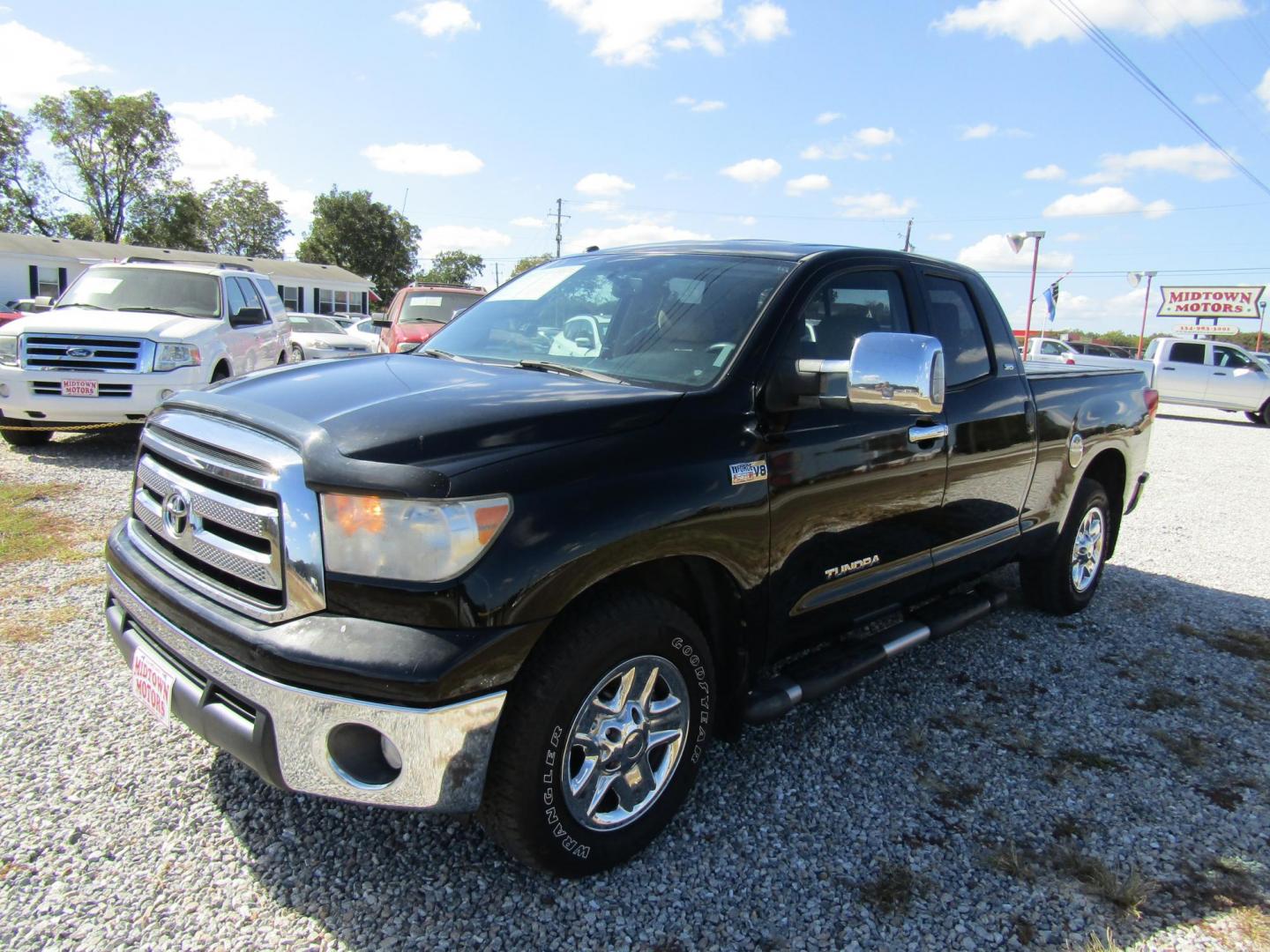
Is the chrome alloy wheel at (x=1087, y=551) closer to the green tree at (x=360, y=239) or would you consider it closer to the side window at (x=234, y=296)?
the side window at (x=234, y=296)

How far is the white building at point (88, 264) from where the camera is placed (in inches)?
1474

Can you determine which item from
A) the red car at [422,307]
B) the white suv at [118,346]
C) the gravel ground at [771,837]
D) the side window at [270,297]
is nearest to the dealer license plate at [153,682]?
the gravel ground at [771,837]

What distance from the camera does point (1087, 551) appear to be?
502cm

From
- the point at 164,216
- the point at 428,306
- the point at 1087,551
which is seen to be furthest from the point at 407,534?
the point at 164,216

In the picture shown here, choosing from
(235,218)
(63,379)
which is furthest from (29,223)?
(63,379)

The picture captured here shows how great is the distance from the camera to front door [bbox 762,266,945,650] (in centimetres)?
278

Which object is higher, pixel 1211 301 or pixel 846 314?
pixel 1211 301

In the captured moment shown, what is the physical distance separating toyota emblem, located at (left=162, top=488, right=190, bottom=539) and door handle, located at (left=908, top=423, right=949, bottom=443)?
2526 millimetres

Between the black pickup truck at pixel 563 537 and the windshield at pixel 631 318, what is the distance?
15 mm

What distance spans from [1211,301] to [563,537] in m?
60.0

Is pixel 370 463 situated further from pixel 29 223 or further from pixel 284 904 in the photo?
pixel 29 223

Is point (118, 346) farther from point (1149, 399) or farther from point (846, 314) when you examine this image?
point (1149, 399)

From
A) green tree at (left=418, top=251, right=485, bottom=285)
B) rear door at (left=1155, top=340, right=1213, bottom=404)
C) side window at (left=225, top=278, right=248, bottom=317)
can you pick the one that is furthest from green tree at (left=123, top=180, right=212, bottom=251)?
rear door at (left=1155, top=340, right=1213, bottom=404)

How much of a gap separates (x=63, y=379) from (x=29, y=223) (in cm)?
6276
